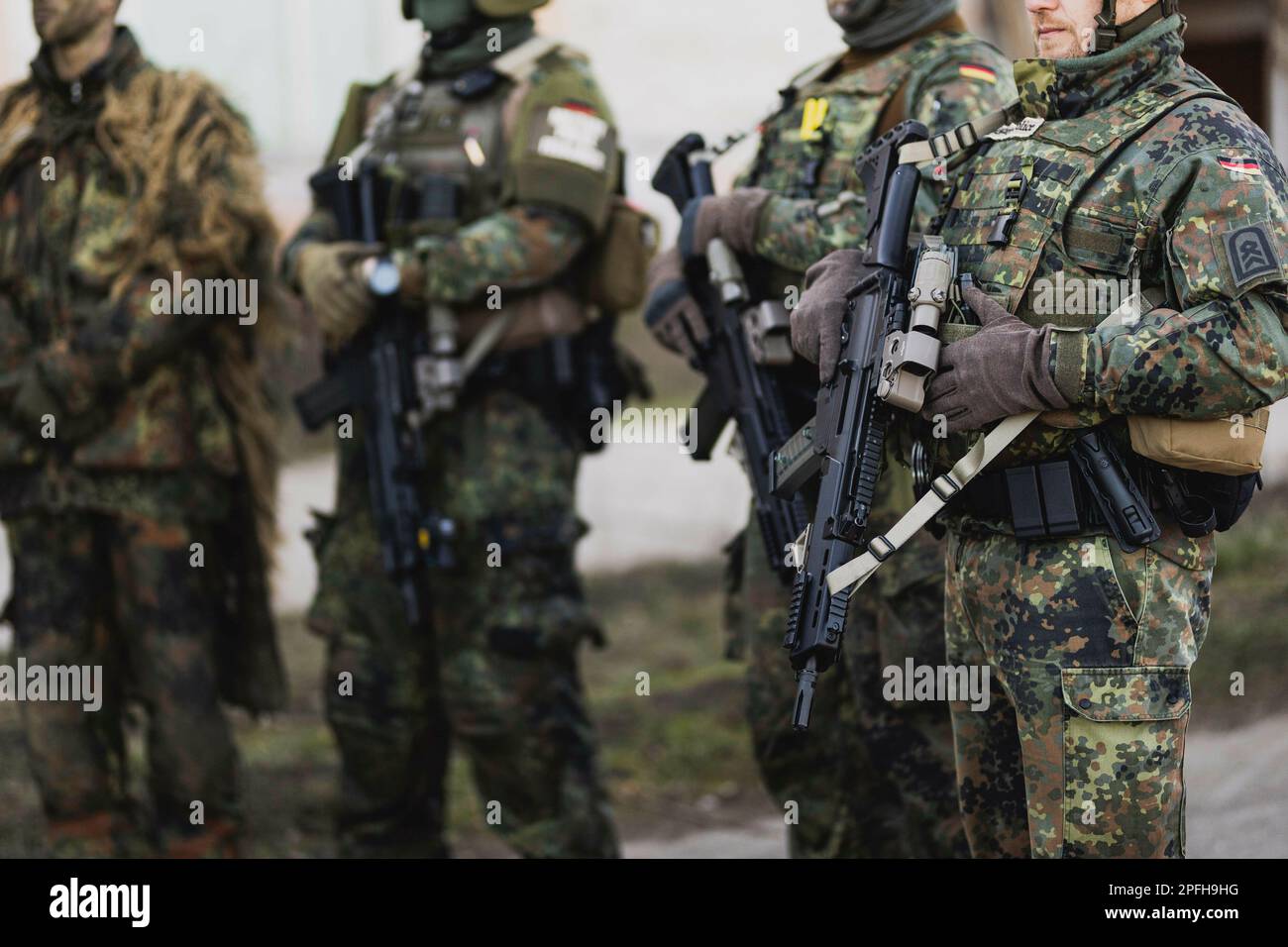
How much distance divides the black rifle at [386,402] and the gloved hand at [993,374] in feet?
5.74

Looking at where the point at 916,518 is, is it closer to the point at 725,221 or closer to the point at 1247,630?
the point at 725,221

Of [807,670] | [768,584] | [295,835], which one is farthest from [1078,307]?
[295,835]

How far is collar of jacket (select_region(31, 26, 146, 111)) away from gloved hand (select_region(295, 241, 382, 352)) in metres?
0.75

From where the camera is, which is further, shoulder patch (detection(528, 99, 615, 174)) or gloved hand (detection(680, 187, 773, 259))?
shoulder patch (detection(528, 99, 615, 174))

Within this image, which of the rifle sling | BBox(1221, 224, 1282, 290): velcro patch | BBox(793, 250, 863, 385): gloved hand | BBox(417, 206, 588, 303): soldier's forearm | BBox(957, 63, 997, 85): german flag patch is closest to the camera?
BBox(1221, 224, 1282, 290): velcro patch

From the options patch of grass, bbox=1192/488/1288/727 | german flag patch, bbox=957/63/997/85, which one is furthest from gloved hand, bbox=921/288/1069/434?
patch of grass, bbox=1192/488/1288/727

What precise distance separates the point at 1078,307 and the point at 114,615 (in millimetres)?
2805

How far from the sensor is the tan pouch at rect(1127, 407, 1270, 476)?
258 centimetres

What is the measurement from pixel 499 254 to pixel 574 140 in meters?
0.36

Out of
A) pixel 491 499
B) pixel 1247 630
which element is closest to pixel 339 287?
pixel 491 499

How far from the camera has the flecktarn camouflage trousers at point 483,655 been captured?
165 inches

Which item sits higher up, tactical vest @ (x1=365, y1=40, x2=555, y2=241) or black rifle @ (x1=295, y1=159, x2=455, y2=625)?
tactical vest @ (x1=365, y1=40, x2=555, y2=241)

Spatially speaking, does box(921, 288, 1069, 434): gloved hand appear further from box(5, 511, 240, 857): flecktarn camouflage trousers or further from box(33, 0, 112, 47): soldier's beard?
box(33, 0, 112, 47): soldier's beard
